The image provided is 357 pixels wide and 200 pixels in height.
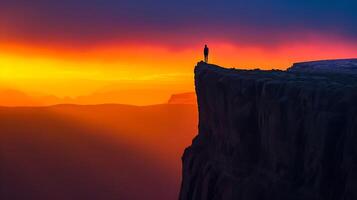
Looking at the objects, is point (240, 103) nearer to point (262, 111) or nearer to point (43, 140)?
point (262, 111)

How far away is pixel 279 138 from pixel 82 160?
377 feet

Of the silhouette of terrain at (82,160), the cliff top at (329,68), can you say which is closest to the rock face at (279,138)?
the cliff top at (329,68)

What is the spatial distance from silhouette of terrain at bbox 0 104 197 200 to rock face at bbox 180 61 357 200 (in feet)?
240

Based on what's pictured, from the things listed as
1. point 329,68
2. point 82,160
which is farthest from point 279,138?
point 82,160

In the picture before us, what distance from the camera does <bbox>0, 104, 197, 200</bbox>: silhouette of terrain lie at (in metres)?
122

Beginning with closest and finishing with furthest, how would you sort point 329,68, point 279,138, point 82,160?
point 279,138 < point 329,68 < point 82,160

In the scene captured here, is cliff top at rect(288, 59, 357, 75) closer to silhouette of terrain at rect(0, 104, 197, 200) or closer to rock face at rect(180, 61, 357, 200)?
rock face at rect(180, 61, 357, 200)

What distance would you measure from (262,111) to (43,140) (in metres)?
134

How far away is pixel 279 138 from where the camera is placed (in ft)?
114

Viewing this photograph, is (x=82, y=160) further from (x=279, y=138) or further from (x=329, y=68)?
(x=279, y=138)

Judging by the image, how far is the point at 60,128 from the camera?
592ft

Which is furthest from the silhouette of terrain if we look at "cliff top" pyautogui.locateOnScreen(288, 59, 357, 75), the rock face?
the rock face

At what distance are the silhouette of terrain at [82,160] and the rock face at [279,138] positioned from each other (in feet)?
240

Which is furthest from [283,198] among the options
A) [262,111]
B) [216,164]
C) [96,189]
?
[96,189]
